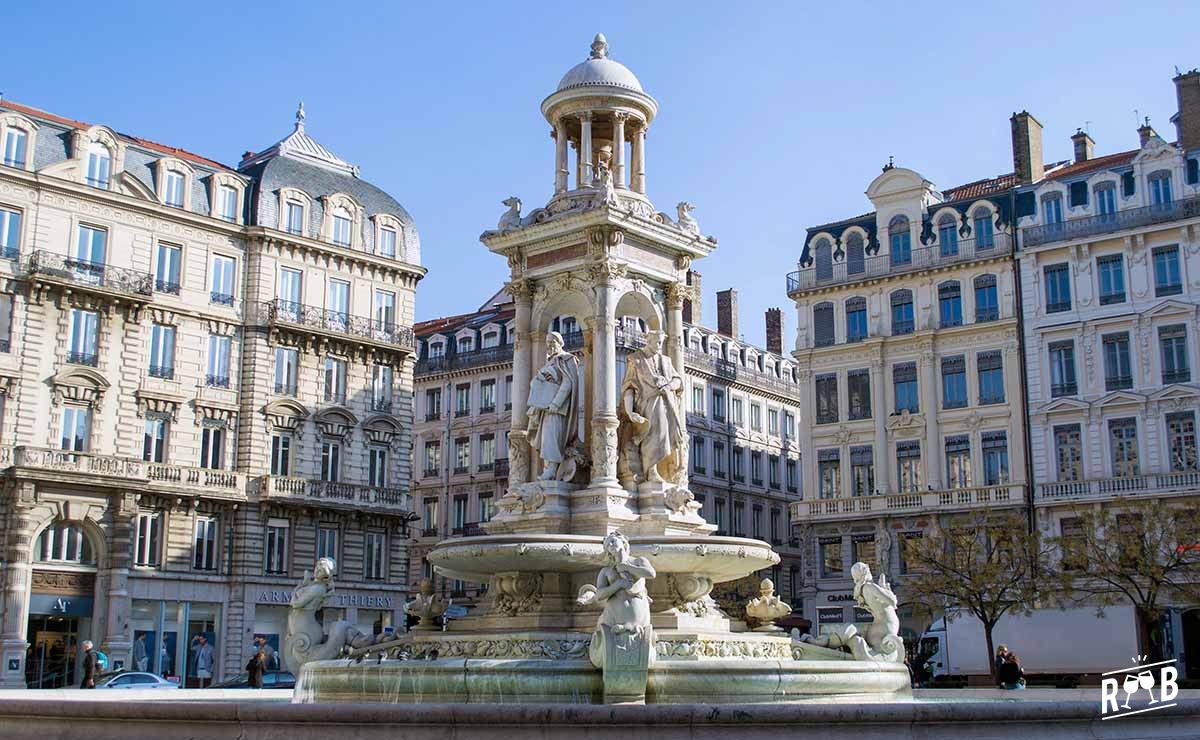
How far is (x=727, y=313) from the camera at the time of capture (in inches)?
2874

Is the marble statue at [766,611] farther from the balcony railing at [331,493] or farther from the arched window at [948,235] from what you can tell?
the arched window at [948,235]

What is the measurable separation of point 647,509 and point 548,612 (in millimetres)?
2218

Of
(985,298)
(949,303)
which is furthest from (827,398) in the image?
(985,298)

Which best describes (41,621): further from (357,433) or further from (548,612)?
(548,612)

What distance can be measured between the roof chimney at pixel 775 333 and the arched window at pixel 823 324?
1914cm

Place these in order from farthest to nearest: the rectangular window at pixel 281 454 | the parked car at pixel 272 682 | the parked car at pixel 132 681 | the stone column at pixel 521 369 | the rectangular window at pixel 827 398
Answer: the rectangular window at pixel 827 398 → the rectangular window at pixel 281 454 → the parked car at pixel 272 682 → the parked car at pixel 132 681 → the stone column at pixel 521 369

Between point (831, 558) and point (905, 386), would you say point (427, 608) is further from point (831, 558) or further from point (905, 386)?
point (905, 386)

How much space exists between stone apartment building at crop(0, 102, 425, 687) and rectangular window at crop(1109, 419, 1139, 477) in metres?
26.1

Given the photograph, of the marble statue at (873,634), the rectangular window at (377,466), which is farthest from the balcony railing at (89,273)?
the marble statue at (873,634)

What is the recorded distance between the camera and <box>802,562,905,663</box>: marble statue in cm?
1525

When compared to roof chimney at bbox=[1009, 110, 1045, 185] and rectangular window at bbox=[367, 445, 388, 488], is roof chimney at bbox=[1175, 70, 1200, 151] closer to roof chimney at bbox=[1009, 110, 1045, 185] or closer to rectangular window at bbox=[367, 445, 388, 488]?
roof chimney at bbox=[1009, 110, 1045, 185]

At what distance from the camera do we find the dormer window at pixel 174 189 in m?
46.9

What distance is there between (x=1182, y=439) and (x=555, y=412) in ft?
114

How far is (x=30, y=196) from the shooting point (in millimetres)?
42938
